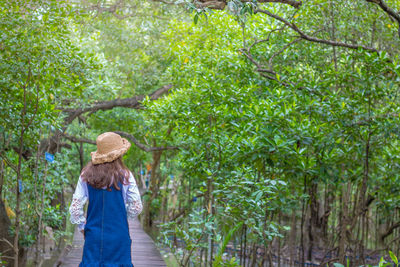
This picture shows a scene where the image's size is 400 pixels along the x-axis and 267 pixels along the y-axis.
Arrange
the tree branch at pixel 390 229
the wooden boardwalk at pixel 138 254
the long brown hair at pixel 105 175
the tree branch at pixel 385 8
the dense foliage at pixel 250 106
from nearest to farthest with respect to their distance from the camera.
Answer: the long brown hair at pixel 105 175 < the tree branch at pixel 385 8 < the dense foliage at pixel 250 106 < the wooden boardwalk at pixel 138 254 < the tree branch at pixel 390 229

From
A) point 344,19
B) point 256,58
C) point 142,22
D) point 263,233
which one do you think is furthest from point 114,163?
point 142,22

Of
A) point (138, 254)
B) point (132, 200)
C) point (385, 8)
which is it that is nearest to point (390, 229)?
point (138, 254)

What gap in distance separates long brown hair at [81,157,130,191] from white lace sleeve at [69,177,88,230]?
3.0 inches

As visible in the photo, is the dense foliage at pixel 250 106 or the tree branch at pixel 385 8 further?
the dense foliage at pixel 250 106

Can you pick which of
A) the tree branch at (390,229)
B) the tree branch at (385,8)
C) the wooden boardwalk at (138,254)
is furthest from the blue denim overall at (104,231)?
the tree branch at (390,229)

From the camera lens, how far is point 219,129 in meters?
5.15

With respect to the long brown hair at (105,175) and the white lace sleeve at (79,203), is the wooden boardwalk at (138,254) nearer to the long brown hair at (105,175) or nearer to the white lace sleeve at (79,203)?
the white lace sleeve at (79,203)

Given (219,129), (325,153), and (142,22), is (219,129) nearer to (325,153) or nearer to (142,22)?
(325,153)

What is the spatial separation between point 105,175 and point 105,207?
22cm

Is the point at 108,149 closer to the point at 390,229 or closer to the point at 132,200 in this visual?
the point at 132,200

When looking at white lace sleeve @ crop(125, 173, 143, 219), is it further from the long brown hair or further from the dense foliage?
the dense foliage

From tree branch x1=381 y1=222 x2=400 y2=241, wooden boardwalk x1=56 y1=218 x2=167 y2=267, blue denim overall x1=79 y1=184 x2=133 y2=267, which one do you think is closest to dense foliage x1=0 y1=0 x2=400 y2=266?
wooden boardwalk x1=56 y1=218 x2=167 y2=267

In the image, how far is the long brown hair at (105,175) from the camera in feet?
9.62

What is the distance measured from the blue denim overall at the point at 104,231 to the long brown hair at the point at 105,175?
0.05 metres
